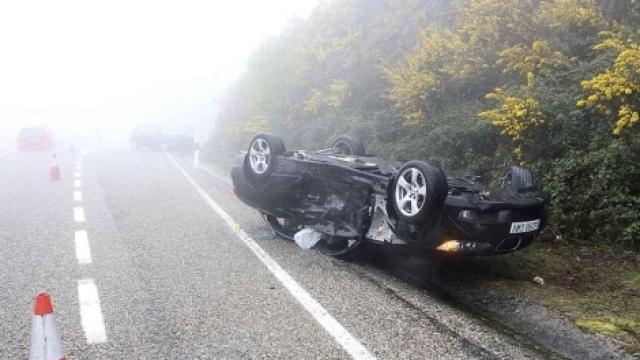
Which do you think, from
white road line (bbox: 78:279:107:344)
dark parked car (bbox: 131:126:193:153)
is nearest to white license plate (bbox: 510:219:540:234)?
white road line (bbox: 78:279:107:344)

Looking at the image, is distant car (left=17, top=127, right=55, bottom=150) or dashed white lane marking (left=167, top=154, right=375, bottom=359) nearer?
dashed white lane marking (left=167, top=154, right=375, bottom=359)

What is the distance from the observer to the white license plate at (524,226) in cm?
517

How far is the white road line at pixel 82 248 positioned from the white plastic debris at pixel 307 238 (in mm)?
2401

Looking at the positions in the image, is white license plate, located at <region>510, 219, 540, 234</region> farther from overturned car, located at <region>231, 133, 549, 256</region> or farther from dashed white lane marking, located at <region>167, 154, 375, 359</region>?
dashed white lane marking, located at <region>167, 154, 375, 359</region>

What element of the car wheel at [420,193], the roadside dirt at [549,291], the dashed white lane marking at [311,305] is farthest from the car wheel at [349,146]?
the car wheel at [420,193]

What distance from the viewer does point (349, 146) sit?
827 centimetres

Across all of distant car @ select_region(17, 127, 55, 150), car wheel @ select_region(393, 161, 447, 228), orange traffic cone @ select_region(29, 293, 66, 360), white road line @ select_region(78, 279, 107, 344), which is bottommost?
distant car @ select_region(17, 127, 55, 150)

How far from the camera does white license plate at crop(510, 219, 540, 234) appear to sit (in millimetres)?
5172

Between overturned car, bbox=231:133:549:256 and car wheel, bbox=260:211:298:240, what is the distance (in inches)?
0.5

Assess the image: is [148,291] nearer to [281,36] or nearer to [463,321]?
[463,321]

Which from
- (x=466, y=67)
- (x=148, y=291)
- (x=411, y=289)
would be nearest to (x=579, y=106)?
(x=466, y=67)

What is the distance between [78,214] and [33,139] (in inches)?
769

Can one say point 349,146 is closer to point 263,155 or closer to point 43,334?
point 263,155

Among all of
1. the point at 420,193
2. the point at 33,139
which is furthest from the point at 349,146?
the point at 33,139
